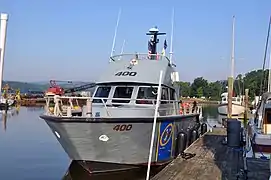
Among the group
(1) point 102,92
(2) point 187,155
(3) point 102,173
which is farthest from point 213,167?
(1) point 102,92

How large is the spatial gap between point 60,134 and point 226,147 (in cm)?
623

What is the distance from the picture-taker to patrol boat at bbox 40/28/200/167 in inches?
433

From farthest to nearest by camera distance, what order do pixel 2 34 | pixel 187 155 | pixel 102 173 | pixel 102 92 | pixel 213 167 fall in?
pixel 102 92, pixel 187 155, pixel 102 173, pixel 213 167, pixel 2 34

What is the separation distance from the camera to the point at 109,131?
1100 cm

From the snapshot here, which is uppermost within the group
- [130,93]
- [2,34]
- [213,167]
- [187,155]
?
[2,34]

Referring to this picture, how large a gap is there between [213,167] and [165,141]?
2.67 m

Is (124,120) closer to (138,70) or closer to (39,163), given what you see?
(138,70)

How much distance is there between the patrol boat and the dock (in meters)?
1.18

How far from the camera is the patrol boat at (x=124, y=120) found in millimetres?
10992

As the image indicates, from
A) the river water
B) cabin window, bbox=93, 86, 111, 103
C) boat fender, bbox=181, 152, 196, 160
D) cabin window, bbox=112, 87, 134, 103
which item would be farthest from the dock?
cabin window, bbox=93, 86, 111, 103

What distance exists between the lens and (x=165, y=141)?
12.7m

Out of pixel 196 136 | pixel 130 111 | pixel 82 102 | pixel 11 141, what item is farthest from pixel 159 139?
pixel 11 141

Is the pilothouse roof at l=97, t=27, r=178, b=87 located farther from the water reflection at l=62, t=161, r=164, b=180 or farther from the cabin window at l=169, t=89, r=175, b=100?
the water reflection at l=62, t=161, r=164, b=180

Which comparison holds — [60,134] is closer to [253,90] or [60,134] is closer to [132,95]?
[132,95]
